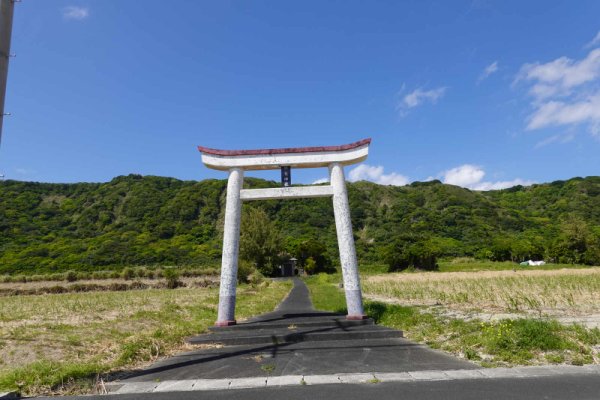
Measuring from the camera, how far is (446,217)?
86.5 meters

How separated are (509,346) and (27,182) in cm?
12560

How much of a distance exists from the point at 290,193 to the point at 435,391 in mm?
7099

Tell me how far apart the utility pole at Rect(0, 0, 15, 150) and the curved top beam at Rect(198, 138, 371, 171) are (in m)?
5.51

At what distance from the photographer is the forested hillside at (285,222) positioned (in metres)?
56.3

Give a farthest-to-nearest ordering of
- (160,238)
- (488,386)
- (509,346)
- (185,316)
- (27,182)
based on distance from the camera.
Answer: (27,182) < (160,238) < (185,316) < (509,346) < (488,386)

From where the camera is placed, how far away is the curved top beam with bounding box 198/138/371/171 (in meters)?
11.1

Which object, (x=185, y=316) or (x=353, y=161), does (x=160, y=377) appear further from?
(x=185, y=316)

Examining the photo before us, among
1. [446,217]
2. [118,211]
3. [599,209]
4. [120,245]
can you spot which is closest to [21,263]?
[120,245]

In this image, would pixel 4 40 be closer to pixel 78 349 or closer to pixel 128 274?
Answer: pixel 78 349

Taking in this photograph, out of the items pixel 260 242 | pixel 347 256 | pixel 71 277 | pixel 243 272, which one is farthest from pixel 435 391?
pixel 71 277

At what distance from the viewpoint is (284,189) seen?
10984mm

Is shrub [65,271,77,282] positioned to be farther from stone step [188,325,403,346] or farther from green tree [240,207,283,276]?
stone step [188,325,403,346]

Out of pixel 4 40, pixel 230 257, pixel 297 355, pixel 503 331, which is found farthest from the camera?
pixel 230 257

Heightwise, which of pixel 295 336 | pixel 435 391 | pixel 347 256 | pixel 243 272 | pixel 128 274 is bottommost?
pixel 435 391
